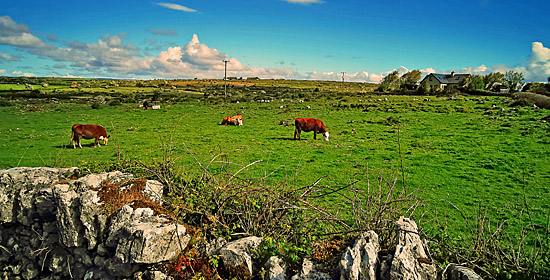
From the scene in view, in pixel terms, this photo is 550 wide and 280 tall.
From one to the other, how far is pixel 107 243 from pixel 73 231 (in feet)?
3.73

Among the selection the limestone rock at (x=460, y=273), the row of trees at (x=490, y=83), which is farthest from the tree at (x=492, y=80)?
the limestone rock at (x=460, y=273)

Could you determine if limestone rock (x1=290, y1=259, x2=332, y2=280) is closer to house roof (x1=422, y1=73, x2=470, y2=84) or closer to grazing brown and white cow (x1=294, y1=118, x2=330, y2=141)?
grazing brown and white cow (x1=294, y1=118, x2=330, y2=141)

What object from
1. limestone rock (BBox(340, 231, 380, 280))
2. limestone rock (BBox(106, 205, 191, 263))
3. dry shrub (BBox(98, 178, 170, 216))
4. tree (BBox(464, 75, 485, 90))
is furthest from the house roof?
limestone rock (BBox(106, 205, 191, 263))

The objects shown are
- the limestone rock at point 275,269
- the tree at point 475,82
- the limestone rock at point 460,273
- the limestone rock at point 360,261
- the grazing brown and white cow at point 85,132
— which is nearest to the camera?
the limestone rock at point 460,273

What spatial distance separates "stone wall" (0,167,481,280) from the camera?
4.31 m

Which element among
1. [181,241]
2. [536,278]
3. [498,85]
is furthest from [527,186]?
[498,85]

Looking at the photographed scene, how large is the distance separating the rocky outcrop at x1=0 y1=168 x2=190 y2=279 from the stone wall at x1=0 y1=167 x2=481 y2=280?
0.02 metres

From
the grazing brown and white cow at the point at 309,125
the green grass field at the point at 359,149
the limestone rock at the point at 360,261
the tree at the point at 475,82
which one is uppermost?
the tree at the point at 475,82

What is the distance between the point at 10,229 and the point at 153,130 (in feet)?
51.9

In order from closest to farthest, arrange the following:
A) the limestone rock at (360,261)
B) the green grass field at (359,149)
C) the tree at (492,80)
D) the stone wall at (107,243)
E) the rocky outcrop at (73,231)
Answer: the limestone rock at (360,261), the stone wall at (107,243), the rocky outcrop at (73,231), the green grass field at (359,149), the tree at (492,80)

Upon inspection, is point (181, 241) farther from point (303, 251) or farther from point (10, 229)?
point (10, 229)

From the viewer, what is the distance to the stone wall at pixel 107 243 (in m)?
4.31

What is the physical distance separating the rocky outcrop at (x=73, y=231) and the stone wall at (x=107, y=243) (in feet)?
0.06

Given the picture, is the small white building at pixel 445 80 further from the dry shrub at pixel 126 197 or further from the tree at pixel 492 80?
the dry shrub at pixel 126 197
